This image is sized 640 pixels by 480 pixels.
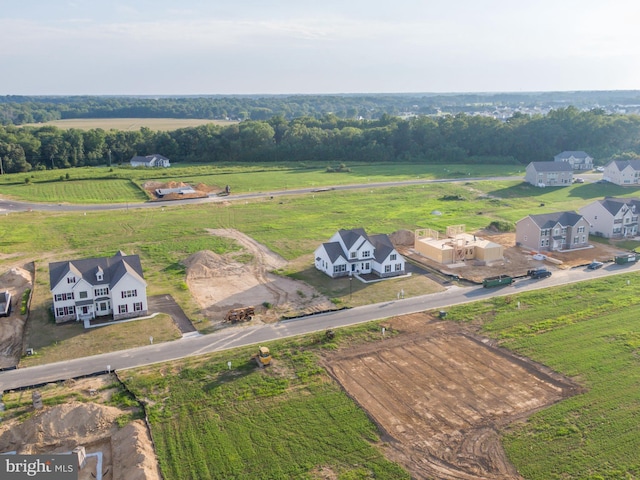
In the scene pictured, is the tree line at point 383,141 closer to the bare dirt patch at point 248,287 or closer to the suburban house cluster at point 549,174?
the suburban house cluster at point 549,174

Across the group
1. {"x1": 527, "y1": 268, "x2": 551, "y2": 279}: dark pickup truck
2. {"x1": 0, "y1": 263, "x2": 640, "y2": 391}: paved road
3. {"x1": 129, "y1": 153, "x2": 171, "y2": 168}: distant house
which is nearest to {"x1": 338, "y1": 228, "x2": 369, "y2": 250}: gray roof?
{"x1": 0, "y1": 263, "x2": 640, "y2": 391}: paved road

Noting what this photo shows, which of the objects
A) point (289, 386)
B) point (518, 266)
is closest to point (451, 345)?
point (289, 386)

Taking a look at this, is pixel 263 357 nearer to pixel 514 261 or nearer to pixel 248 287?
pixel 248 287

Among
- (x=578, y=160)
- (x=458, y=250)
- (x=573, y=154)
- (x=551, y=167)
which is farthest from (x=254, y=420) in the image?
(x=573, y=154)

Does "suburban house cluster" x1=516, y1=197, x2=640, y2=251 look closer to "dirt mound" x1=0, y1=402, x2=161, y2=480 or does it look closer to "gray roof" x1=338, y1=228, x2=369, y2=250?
"gray roof" x1=338, y1=228, x2=369, y2=250

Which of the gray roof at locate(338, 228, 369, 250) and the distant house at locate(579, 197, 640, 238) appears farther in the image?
the distant house at locate(579, 197, 640, 238)

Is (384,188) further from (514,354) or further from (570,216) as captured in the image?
(514,354)
